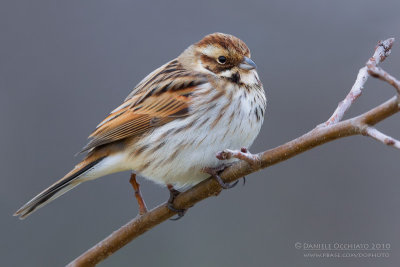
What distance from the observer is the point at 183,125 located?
4270 mm

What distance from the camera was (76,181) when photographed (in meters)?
4.26

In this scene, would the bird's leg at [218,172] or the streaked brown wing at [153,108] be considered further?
the streaked brown wing at [153,108]

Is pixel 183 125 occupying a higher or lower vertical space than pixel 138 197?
higher

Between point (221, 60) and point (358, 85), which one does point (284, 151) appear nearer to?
point (358, 85)

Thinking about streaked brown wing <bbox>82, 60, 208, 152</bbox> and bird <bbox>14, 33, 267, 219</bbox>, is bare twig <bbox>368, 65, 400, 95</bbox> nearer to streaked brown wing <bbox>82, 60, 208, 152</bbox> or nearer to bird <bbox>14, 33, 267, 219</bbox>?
bird <bbox>14, 33, 267, 219</bbox>

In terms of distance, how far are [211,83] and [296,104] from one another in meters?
2.63

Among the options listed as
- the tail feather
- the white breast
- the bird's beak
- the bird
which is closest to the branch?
the bird

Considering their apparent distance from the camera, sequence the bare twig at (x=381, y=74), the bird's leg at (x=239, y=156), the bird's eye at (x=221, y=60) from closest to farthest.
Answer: the bare twig at (x=381, y=74), the bird's leg at (x=239, y=156), the bird's eye at (x=221, y=60)

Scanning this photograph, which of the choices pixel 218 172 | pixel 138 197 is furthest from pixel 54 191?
pixel 218 172

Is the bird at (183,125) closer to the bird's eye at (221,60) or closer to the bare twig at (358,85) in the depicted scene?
the bird's eye at (221,60)

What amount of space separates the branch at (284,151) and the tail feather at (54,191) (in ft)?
2.02

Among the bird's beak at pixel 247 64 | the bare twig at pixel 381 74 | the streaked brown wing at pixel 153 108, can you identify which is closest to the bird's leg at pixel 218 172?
the streaked brown wing at pixel 153 108

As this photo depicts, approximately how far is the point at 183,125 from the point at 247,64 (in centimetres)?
61

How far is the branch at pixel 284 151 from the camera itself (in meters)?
2.81
